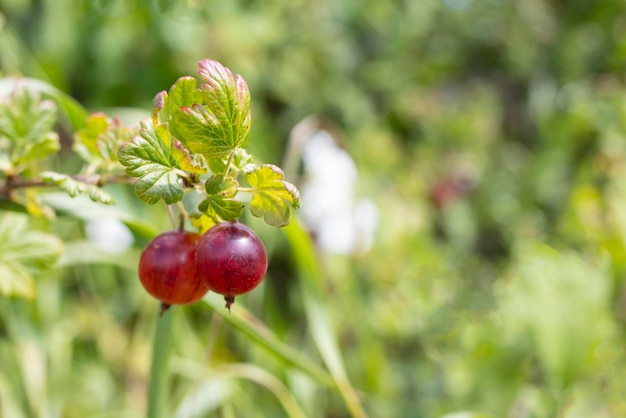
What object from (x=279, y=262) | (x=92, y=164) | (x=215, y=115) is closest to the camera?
(x=215, y=115)

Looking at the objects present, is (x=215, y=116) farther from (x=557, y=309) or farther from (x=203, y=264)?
(x=557, y=309)

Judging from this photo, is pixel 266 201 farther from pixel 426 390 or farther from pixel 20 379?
pixel 426 390

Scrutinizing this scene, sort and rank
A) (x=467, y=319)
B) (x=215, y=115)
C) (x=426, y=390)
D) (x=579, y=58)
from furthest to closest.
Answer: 1. (x=579, y=58)
2. (x=426, y=390)
3. (x=467, y=319)
4. (x=215, y=115)

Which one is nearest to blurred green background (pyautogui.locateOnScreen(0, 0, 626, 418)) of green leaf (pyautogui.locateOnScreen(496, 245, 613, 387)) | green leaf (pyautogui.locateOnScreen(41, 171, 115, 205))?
green leaf (pyautogui.locateOnScreen(496, 245, 613, 387))

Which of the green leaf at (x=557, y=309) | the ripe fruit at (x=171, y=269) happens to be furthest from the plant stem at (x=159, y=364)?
the green leaf at (x=557, y=309)

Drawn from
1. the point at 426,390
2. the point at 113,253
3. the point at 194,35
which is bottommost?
the point at 113,253

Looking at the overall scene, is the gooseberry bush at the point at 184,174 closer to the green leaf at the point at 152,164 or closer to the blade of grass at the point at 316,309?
the green leaf at the point at 152,164

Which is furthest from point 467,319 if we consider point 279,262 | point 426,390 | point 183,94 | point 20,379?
point 183,94
